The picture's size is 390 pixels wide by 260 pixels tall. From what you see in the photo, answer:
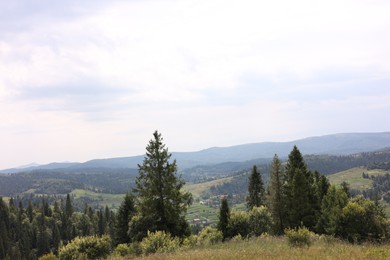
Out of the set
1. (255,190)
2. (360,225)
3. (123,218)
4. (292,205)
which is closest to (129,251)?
(360,225)

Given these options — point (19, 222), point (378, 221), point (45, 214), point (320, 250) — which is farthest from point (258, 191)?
point (45, 214)

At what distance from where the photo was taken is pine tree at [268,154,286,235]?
4550 centimetres

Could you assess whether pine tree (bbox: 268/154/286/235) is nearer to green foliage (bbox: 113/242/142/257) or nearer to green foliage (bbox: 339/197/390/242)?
green foliage (bbox: 339/197/390/242)

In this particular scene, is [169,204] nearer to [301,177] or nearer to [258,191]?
[301,177]

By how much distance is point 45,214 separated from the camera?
150 metres

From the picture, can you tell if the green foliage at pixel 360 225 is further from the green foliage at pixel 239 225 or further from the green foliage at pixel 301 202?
the green foliage at pixel 301 202

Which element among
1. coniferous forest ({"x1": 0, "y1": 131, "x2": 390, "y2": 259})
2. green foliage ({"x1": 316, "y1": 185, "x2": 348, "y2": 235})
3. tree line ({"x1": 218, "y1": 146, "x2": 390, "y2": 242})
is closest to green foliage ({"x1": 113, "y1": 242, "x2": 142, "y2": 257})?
coniferous forest ({"x1": 0, "y1": 131, "x2": 390, "y2": 259})

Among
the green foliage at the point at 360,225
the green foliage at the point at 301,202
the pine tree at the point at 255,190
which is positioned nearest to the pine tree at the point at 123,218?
the pine tree at the point at 255,190

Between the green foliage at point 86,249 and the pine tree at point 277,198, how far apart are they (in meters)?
28.3

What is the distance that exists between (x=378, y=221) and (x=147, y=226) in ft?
85.0

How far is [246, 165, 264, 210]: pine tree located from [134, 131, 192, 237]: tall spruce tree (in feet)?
63.7

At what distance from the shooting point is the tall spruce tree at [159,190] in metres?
38.5

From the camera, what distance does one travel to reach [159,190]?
3872 centimetres

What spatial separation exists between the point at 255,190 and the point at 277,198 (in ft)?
33.3
